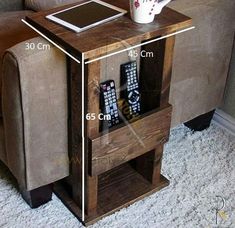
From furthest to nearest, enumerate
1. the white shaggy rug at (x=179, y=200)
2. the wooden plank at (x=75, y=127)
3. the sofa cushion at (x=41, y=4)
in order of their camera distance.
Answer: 1. the sofa cushion at (x=41, y=4)
2. the white shaggy rug at (x=179, y=200)
3. the wooden plank at (x=75, y=127)

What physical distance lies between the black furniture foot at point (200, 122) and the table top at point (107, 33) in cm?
64

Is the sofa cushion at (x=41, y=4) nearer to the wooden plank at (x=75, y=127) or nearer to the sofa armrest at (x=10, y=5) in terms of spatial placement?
the sofa armrest at (x=10, y=5)

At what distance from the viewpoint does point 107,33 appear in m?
1.38

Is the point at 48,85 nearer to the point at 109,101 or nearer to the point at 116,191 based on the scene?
the point at 109,101

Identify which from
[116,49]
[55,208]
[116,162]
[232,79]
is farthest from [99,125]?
[232,79]

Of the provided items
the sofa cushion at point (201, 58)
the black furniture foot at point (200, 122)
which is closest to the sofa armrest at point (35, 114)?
the sofa cushion at point (201, 58)

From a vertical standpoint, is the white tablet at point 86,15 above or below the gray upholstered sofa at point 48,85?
above

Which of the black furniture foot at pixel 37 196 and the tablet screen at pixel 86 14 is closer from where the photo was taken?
the tablet screen at pixel 86 14

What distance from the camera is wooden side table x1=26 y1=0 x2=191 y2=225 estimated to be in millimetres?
1375

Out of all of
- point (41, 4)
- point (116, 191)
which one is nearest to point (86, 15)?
point (41, 4)

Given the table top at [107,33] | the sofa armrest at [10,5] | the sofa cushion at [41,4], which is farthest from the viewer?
the sofa armrest at [10,5]

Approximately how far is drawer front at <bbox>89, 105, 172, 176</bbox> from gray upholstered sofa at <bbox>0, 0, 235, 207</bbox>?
0.12 metres

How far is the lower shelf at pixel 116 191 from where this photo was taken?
5.53 feet

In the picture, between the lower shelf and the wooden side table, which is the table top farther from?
the lower shelf
